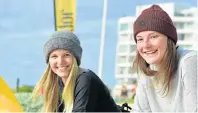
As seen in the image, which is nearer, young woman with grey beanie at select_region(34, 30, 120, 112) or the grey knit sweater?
the grey knit sweater

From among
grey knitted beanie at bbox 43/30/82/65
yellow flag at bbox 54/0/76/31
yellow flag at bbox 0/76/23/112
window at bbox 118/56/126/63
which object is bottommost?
window at bbox 118/56/126/63

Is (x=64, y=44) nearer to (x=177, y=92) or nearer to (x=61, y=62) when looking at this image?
(x=61, y=62)

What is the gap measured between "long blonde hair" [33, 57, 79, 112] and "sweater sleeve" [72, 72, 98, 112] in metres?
0.04

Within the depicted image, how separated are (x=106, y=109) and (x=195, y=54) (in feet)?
2.67

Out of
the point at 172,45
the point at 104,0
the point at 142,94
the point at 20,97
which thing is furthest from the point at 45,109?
the point at 104,0

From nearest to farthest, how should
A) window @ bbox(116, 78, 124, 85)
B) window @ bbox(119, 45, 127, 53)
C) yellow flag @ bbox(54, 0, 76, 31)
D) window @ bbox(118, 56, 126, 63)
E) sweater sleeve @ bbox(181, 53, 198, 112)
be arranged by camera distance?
sweater sleeve @ bbox(181, 53, 198, 112), yellow flag @ bbox(54, 0, 76, 31), window @ bbox(116, 78, 124, 85), window @ bbox(119, 45, 127, 53), window @ bbox(118, 56, 126, 63)

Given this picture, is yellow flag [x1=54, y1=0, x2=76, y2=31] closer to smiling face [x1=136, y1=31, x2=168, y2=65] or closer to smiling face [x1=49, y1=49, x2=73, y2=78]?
smiling face [x1=49, y1=49, x2=73, y2=78]

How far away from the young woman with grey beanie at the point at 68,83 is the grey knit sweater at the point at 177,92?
33 cm

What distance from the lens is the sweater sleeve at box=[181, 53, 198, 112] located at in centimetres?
241

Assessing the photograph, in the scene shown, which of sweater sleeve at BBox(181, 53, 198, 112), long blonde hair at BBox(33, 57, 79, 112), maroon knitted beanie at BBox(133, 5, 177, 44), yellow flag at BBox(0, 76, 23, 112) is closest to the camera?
sweater sleeve at BBox(181, 53, 198, 112)

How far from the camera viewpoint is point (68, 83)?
2.94 m

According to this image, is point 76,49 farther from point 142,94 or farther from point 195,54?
point 195,54

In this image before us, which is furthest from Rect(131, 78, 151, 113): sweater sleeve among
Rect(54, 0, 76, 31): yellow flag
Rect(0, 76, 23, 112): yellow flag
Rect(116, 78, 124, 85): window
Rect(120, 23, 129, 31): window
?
Rect(120, 23, 129, 31): window

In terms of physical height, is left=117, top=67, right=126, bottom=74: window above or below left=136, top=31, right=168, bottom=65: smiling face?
below
